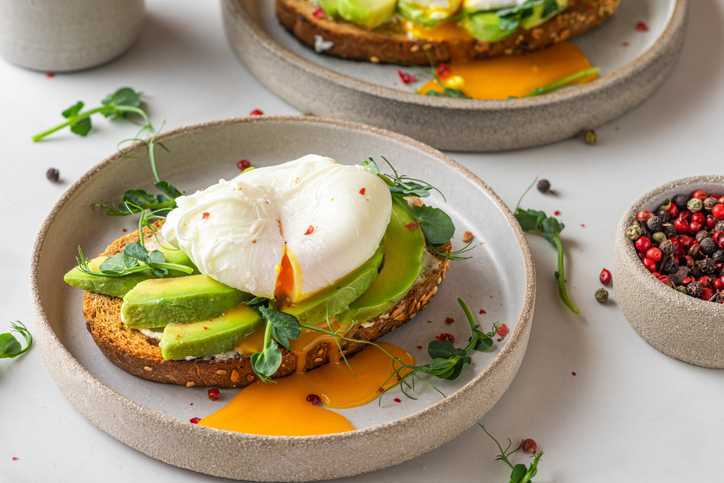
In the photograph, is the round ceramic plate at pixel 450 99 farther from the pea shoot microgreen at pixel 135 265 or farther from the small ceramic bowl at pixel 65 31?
the pea shoot microgreen at pixel 135 265

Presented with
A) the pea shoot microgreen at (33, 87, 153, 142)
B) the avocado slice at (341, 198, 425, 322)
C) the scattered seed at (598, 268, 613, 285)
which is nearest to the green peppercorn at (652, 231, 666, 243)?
the scattered seed at (598, 268, 613, 285)

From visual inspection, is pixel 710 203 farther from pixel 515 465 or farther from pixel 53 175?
pixel 53 175

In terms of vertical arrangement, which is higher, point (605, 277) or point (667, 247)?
point (667, 247)

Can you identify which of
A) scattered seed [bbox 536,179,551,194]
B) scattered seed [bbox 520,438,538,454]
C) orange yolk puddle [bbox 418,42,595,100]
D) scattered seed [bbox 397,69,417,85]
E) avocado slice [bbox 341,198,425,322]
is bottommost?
scattered seed [bbox 520,438,538,454]

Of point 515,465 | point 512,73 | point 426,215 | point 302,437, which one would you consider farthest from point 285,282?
point 512,73

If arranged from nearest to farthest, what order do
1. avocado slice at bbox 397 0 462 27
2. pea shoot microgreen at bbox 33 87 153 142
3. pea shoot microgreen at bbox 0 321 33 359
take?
pea shoot microgreen at bbox 0 321 33 359
pea shoot microgreen at bbox 33 87 153 142
avocado slice at bbox 397 0 462 27

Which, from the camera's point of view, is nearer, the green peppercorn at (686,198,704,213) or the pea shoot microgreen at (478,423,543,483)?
the pea shoot microgreen at (478,423,543,483)

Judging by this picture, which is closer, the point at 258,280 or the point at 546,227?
the point at 258,280

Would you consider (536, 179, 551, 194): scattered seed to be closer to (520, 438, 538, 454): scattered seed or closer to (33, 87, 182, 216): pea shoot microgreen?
(520, 438, 538, 454): scattered seed

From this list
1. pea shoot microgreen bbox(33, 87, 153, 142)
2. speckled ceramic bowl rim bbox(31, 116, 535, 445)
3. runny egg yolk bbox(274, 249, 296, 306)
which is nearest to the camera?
speckled ceramic bowl rim bbox(31, 116, 535, 445)
